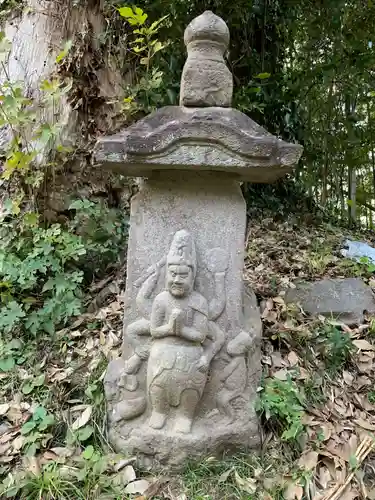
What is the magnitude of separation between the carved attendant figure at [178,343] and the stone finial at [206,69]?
0.75m

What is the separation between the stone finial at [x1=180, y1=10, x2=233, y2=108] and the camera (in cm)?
245

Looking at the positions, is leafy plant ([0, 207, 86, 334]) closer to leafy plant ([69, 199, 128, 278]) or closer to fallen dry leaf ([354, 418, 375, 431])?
leafy plant ([69, 199, 128, 278])

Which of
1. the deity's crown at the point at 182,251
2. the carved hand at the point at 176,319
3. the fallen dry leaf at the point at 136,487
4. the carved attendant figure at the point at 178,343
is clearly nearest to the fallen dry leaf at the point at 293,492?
the carved attendant figure at the point at 178,343

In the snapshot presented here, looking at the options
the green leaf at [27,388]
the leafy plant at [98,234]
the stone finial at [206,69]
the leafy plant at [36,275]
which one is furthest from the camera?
the leafy plant at [98,234]

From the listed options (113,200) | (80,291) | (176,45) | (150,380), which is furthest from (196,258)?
(176,45)

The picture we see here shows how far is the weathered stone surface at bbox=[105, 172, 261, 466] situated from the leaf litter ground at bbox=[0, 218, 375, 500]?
0.14 metres

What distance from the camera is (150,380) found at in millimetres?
2439

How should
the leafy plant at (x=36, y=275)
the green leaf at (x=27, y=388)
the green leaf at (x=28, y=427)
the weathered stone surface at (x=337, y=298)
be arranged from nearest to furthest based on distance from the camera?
the green leaf at (x=28, y=427) < the green leaf at (x=27, y=388) < the leafy plant at (x=36, y=275) < the weathered stone surface at (x=337, y=298)

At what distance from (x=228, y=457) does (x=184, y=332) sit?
2.46 feet

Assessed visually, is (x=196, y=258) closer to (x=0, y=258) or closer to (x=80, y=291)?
(x=80, y=291)

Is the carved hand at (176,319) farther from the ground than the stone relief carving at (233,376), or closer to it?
farther from the ground

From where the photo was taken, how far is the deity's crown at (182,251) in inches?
95.1

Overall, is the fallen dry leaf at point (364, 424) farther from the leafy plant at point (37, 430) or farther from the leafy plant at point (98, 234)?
the leafy plant at point (98, 234)

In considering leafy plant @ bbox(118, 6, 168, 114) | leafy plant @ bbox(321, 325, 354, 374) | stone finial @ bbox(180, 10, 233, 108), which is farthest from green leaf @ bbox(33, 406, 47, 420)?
leafy plant @ bbox(118, 6, 168, 114)
